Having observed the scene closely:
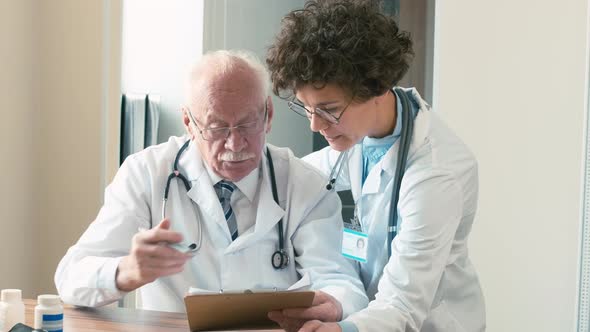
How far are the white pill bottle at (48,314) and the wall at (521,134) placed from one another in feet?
7.32

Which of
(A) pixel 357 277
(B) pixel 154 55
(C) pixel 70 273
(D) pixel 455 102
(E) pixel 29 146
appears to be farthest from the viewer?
(B) pixel 154 55

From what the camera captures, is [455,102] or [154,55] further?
[154,55]

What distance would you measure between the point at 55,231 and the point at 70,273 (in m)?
1.29

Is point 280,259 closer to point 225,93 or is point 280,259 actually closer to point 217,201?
point 217,201

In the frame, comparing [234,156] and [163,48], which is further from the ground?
[163,48]

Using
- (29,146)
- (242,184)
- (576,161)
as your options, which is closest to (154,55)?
(29,146)

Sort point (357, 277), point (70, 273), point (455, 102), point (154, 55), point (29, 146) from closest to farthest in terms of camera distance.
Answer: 1. point (70, 273)
2. point (357, 277)
3. point (29, 146)
4. point (455, 102)
5. point (154, 55)

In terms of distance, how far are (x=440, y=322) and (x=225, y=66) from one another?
98 cm

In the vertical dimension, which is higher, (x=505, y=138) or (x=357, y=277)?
(x=505, y=138)

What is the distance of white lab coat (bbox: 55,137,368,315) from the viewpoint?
242cm

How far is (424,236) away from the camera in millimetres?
2111

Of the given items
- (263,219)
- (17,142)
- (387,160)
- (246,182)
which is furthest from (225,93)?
(17,142)

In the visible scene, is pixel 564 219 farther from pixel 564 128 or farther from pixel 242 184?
pixel 242 184

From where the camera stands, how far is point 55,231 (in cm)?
352
